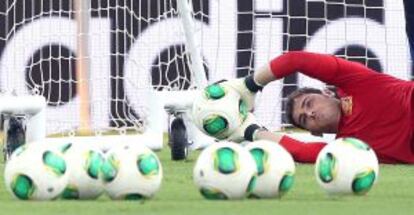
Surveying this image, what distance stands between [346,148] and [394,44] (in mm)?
4558

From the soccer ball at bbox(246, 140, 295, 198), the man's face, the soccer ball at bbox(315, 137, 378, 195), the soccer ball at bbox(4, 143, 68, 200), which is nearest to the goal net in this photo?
the man's face

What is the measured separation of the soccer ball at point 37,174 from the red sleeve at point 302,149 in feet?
6.51

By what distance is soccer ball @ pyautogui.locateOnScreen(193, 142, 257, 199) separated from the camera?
429 centimetres

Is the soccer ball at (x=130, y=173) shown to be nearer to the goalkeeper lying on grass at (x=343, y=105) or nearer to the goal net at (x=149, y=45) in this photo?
the goalkeeper lying on grass at (x=343, y=105)

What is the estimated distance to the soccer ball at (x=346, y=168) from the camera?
4.58 meters

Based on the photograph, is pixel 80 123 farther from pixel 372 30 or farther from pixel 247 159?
pixel 247 159

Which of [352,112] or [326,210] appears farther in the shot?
[352,112]

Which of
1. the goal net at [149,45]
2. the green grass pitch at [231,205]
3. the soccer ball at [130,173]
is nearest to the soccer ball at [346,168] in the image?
the green grass pitch at [231,205]

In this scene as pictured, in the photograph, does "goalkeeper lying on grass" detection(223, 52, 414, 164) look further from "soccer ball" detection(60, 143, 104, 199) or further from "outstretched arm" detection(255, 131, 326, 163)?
"soccer ball" detection(60, 143, 104, 199)

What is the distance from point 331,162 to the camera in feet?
15.1

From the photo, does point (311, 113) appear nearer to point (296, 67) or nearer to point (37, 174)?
point (296, 67)

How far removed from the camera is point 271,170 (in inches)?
173

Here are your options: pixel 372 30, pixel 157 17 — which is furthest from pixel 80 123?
pixel 372 30

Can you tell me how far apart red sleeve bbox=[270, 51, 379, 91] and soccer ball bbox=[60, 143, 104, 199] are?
1.98 metres
